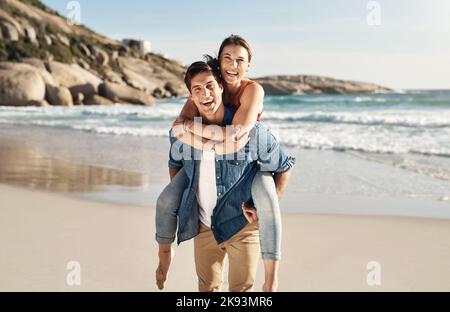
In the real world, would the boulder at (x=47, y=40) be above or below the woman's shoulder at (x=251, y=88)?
above

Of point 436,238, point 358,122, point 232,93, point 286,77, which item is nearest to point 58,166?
point 436,238

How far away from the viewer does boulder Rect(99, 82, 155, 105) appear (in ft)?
129

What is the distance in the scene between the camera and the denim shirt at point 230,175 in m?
3.13

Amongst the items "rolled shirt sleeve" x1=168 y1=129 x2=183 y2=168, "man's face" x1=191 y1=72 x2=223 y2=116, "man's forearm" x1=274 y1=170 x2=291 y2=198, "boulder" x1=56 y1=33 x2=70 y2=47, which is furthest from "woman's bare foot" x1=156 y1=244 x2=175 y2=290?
"boulder" x1=56 y1=33 x2=70 y2=47

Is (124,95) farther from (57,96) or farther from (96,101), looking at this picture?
(57,96)

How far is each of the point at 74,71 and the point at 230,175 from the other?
42493mm

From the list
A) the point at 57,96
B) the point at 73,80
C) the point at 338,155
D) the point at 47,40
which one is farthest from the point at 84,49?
the point at 338,155

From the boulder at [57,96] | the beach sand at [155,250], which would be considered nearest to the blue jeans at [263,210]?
the beach sand at [155,250]

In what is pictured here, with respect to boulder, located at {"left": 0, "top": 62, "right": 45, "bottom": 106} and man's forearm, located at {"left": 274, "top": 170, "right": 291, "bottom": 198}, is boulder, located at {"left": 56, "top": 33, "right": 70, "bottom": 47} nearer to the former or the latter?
boulder, located at {"left": 0, "top": 62, "right": 45, "bottom": 106}

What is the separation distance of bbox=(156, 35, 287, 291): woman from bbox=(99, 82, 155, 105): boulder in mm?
36628

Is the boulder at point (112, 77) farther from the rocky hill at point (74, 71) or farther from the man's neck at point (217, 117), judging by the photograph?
the man's neck at point (217, 117)

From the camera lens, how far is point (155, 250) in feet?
16.4

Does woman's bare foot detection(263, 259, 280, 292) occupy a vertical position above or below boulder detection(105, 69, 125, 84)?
below

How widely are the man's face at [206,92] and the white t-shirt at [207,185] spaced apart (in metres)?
0.25
